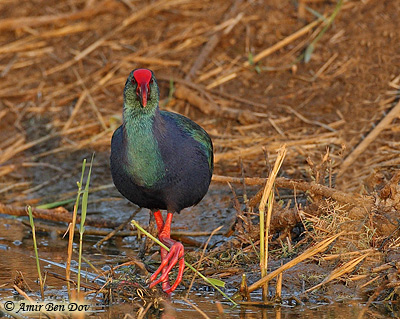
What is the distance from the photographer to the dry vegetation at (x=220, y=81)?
20.6ft

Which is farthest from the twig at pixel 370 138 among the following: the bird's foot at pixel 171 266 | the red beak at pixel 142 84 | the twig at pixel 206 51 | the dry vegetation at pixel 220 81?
the red beak at pixel 142 84

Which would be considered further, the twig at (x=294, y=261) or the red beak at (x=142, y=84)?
the red beak at (x=142, y=84)

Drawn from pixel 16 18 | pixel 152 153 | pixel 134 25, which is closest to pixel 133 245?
pixel 152 153

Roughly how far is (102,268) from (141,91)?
1.33 m

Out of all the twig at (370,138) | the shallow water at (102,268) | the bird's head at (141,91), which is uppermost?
the bird's head at (141,91)

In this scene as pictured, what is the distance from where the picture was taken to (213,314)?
12.6 feet

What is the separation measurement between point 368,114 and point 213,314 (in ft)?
10.8

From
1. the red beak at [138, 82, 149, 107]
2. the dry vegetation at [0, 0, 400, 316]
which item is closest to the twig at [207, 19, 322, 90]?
the dry vegetation at [0, 0, 400, 316]

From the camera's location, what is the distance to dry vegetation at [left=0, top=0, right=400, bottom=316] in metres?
6.28

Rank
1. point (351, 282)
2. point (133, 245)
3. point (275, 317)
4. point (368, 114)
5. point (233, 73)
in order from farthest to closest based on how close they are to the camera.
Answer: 1. point (233, 73)
2. point (368, 114)
3. point (133, 245)
4. point (351, 282)
5. point (275, 317)

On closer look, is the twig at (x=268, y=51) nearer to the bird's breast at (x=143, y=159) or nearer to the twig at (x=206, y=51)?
the twig at (x=206, y=51)

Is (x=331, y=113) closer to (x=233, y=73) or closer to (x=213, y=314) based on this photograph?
(x=233, y=73)

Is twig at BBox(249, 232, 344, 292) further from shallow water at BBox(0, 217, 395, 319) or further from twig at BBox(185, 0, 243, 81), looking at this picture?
twig at BBox(185, 0, 243, 81)

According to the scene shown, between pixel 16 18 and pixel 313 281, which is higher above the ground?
pixel 16 18
